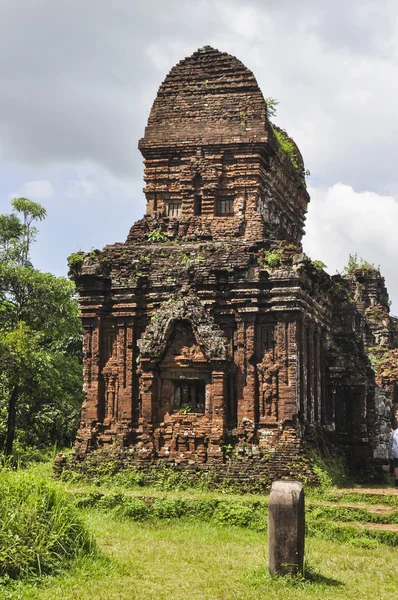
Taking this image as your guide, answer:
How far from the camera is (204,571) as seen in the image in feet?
32.6

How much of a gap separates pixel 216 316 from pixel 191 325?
2.29 feet

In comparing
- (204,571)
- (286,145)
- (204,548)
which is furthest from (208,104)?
(204,571)

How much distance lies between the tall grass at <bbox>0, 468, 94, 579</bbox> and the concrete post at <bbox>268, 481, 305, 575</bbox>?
232 cm

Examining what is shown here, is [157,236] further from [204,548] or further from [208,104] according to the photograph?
[204,548]

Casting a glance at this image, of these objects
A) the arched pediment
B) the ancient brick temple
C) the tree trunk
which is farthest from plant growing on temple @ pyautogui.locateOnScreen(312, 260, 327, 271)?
the tree trunk

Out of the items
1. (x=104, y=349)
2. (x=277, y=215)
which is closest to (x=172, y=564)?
(x=104, y=349)

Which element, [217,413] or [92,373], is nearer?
[217,413]

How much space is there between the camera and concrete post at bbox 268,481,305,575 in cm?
935

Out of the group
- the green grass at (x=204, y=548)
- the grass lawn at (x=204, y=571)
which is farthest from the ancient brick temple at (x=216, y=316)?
the grass lawn at (x=204, y=571)

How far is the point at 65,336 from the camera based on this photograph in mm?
27172

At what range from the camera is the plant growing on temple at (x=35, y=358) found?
23531mm

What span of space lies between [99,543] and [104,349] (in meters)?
7.12

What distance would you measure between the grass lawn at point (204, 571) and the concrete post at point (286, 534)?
0.66ft

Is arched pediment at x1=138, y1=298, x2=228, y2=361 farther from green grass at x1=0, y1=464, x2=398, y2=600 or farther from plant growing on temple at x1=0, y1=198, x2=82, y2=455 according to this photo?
plant growing on temple at x1=0, y1=198, x2=82, y2=455
